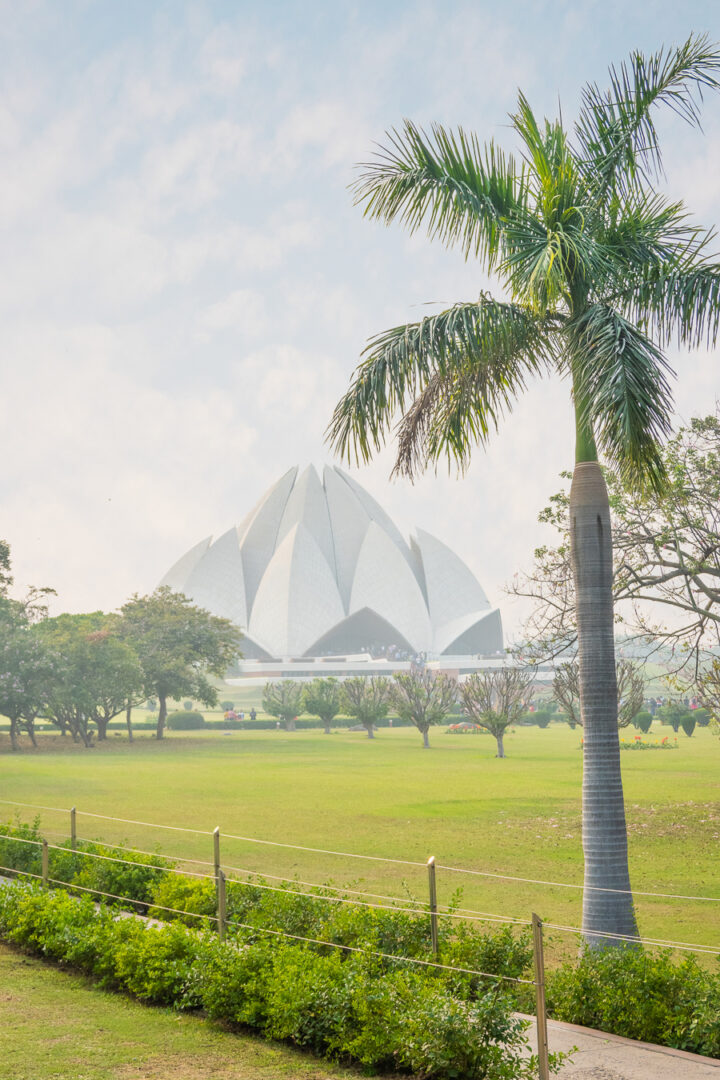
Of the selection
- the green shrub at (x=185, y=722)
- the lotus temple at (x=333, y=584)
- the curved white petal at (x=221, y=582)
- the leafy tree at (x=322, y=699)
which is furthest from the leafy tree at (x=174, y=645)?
the curved white petal at (x=221, y=582)

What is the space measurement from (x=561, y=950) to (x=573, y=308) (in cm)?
493

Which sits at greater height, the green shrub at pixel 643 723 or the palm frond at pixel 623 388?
the palm frond at pixel 623 388

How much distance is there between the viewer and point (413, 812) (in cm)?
1655

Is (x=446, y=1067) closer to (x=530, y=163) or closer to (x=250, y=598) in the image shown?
(x=530, y=163)

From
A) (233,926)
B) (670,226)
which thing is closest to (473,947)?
(233,926)

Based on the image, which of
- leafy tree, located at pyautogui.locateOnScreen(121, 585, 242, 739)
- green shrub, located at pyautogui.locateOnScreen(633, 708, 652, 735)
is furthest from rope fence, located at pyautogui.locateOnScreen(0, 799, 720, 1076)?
green shrub, located at pyautogui.locateOnScreen(633, 708, 652, 735)

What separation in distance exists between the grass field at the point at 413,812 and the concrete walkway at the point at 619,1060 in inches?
108

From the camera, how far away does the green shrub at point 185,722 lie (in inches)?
1966

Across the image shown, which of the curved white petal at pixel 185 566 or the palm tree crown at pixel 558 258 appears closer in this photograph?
the palm tree crown at pixel 558 258

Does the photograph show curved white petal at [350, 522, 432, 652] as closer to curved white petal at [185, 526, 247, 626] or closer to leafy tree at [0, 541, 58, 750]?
curved white petal at [185, 526, 247, 626]

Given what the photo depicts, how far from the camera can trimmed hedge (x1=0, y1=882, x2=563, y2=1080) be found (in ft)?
15.1

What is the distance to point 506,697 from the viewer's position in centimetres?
3014

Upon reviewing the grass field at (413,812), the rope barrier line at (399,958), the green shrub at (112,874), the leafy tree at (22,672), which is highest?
the leafy tree at (22,672)

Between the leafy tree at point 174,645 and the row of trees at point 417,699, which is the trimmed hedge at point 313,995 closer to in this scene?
the row of trees at point 417,699
